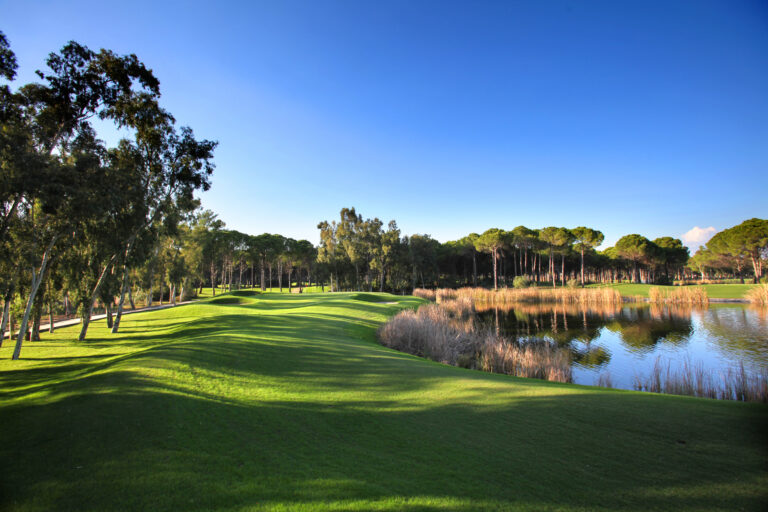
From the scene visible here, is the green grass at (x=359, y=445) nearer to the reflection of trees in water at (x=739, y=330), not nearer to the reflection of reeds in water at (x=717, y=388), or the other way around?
the reflection of reeds in water at (x=717, y=388)

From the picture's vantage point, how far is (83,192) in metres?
10.0

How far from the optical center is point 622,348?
1594cm

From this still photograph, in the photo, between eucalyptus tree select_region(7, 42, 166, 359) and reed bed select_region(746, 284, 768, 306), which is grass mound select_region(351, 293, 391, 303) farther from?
reed bed select_region(746, 284, 768, 306)

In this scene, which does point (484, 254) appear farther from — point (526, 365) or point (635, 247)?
point (526, 365)

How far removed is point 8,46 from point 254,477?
13.0 m

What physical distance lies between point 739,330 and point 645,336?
17.8 feet

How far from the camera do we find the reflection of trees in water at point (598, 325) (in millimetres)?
17203

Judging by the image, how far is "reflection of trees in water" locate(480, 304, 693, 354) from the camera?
1720 cm

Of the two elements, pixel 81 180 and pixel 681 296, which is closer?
pixel 81 180

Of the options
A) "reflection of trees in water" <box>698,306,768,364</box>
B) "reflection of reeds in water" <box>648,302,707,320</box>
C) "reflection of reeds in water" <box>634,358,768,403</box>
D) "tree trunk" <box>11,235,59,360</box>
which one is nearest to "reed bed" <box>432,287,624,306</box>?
"reflection of reeds in water" <box>648,302,707,320</box>

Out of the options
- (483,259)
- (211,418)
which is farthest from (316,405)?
(483,259)

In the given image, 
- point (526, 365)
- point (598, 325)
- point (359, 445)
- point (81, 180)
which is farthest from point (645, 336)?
point (81, 180)

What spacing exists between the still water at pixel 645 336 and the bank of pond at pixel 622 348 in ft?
0.12

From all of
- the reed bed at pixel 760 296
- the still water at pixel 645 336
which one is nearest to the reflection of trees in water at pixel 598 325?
the still water at pixel 645 336
